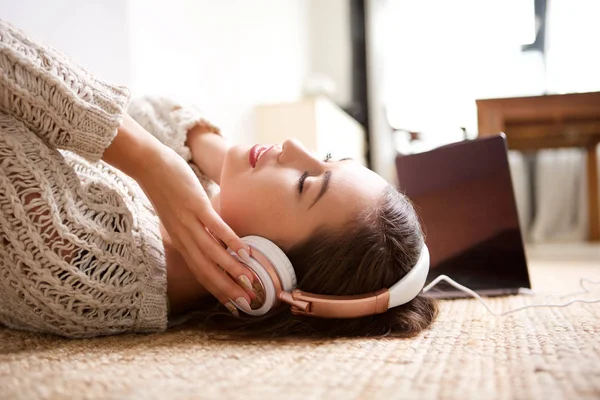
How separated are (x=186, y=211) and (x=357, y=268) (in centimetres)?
27

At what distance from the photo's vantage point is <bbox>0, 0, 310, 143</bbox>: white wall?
5.15 ft

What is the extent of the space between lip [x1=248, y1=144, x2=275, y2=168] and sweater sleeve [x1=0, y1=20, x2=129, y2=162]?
211 millimetres

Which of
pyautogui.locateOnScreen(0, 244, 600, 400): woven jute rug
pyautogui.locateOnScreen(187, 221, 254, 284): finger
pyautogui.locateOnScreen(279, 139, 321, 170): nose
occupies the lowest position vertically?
pyautogui.locateOnScreen(0, 244, 600, 400): woven jute rug

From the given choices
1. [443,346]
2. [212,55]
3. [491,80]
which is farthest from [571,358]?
[491,80]

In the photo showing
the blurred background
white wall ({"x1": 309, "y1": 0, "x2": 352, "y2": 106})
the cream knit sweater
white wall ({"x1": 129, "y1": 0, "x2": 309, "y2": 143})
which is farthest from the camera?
white wall ({"x1": 309, "y1": 0, "x2": 352, "y2": 106})

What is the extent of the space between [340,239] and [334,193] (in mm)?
70

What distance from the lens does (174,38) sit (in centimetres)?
213

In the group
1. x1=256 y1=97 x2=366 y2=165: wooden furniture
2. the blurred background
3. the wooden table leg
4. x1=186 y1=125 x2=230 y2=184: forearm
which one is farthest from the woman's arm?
the wooden table leg

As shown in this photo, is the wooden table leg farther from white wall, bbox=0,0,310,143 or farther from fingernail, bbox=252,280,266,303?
fingernail, bbox=252,280,266,303

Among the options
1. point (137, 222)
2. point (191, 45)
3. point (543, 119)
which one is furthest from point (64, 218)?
point (543, 119)

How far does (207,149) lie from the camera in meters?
1.21

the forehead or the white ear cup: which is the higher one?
the forehead

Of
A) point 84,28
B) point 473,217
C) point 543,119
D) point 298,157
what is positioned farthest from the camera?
point 543,119

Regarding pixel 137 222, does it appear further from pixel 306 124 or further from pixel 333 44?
pixel 333 44
